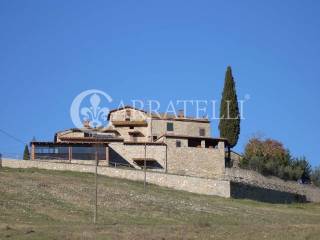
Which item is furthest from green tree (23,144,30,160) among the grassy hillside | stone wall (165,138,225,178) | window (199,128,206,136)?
window (199,128,206,136)

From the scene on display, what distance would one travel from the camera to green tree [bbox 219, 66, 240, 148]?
8694 cm

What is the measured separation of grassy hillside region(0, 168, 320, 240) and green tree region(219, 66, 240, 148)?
1753cm

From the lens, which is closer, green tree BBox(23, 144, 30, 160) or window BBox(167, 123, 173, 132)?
green tree BBox(23, 144, 30, 160)

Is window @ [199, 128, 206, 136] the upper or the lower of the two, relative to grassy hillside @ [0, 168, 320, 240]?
upper

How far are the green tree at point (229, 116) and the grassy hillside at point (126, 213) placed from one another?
690 inches

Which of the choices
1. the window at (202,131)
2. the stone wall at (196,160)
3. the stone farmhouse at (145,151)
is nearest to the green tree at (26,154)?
the stone farmhouse at (145,151)

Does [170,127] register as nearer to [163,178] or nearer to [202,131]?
[202,131]

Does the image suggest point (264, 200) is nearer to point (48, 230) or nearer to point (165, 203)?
point (165, 203)

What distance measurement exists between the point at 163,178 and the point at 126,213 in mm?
22682

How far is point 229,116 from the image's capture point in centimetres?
8725

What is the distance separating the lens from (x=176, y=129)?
91.6 meters

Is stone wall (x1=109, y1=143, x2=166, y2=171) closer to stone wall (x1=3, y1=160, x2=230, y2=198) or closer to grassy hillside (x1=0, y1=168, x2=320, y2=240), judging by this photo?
stone wall (x1=3, y1=160, x2=230, y2=198)

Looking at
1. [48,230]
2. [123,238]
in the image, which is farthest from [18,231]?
[123,238]

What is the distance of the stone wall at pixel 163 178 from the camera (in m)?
72.4
